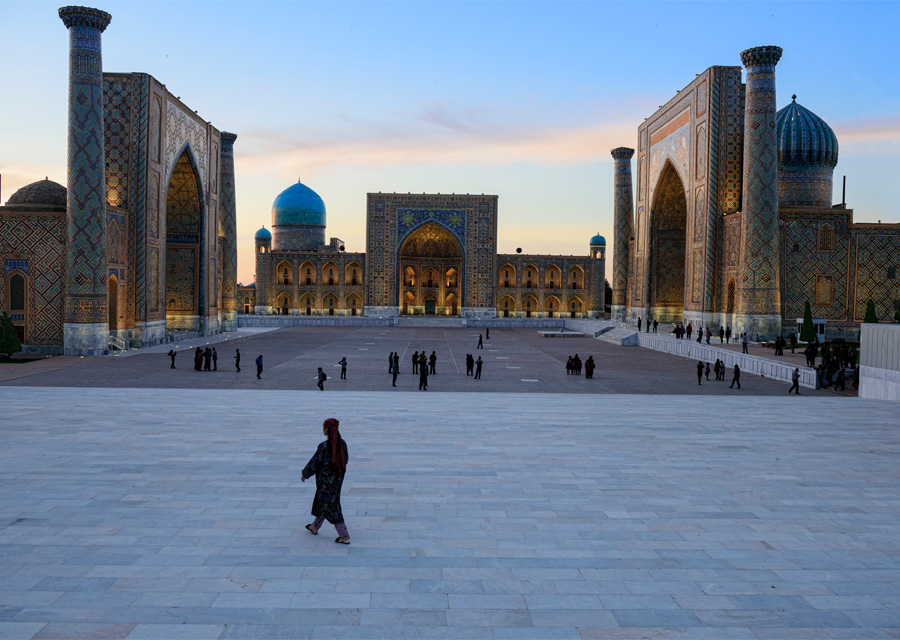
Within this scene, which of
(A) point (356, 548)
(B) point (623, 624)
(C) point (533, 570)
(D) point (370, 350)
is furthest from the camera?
(D) point (370, 350)

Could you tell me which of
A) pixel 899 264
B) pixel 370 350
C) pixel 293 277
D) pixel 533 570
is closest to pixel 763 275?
pixel 899 264

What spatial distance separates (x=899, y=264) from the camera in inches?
1171

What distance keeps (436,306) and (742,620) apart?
52.9 metres

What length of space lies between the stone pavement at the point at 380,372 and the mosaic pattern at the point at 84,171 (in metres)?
2.26

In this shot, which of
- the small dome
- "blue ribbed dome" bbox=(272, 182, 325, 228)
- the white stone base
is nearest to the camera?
the white stone base

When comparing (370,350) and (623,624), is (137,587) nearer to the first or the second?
(623,624)

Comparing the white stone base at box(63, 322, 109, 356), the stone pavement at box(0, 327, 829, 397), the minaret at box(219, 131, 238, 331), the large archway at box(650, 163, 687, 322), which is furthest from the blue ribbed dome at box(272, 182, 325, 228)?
the white stone base at box(63, 322, 109, 356)

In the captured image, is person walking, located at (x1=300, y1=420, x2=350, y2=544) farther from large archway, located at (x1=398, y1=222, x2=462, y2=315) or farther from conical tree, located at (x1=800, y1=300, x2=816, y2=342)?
large archway, located at (x1=398, y1=222, x2=462, y2=315)

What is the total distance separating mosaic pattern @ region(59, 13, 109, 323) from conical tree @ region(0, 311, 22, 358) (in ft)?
6.44

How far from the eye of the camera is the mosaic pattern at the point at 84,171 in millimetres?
20750

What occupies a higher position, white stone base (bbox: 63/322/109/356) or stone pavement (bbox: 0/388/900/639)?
white stone base (bbox: 63/322/109/356)

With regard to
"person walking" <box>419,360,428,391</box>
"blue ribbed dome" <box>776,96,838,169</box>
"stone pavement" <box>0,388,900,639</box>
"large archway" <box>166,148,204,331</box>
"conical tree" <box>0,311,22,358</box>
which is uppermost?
"blue ribbed dome" <box>776,96,838,169</box>

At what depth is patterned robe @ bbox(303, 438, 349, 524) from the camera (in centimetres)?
511

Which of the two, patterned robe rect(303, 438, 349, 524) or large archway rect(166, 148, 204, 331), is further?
large archway rect(166, 148, 204, 331)
